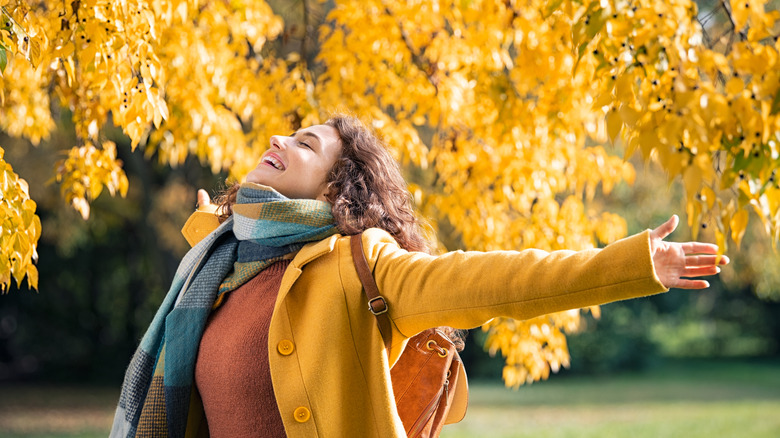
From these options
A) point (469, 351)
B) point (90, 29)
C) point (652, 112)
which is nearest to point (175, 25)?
point (90, 29)

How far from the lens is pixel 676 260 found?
5.28ft

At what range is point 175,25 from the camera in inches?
168

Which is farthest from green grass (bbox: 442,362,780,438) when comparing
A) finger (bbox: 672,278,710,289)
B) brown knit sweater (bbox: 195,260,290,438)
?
finger (bbox: 672,278,710,289)

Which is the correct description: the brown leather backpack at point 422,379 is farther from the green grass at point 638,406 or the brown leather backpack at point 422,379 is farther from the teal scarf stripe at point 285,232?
the green grass at point 638,406

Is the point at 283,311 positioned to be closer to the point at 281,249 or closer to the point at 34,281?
the point at 281,249

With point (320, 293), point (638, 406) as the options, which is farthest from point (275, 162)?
point (638, 406)

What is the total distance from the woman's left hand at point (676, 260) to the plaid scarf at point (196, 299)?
87cm

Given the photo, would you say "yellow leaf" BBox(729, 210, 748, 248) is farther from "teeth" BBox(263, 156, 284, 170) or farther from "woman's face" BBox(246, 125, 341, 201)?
"teeth" BBox(263, 156, 284, 170)

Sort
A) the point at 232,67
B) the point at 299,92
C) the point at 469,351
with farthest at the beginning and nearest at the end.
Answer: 1. the point at 469,351
2. the point at 232,67
3. the point at 299,92

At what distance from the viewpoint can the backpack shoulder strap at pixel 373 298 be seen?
1853 mm

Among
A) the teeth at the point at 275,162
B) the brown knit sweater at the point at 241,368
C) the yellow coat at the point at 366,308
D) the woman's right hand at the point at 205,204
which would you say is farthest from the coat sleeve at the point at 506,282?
the woman's right hand at the point at 205,204

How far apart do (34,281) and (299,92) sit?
6.56 ft

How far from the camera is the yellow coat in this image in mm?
1633

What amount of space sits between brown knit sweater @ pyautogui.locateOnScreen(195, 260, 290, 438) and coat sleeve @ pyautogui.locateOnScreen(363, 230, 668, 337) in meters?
0.36
